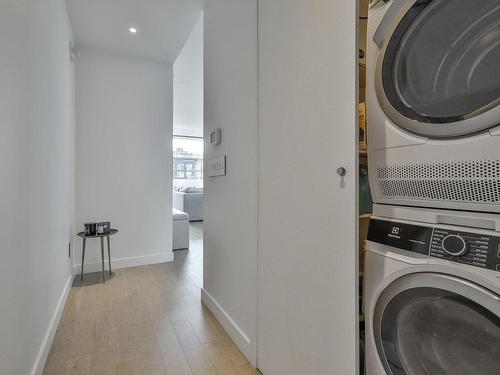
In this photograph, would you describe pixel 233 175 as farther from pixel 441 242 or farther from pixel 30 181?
pixel 441 242

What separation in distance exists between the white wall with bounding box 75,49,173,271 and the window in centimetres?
560

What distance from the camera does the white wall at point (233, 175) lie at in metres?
1.54

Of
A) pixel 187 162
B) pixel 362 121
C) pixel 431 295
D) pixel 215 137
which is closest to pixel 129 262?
pixel 215 137

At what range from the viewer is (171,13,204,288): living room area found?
340 cm

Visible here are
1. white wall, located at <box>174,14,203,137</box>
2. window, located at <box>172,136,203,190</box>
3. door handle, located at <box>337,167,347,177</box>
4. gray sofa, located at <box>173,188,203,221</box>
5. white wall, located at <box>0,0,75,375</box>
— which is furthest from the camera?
window, located at <box>172,136,203,190</box>

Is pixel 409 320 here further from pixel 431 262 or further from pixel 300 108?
pixel 300 108

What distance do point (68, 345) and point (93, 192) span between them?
6.03ft

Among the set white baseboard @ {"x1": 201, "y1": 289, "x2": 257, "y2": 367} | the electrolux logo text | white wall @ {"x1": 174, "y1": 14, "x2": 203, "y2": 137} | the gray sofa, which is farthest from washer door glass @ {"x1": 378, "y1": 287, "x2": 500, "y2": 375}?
the gray sofa

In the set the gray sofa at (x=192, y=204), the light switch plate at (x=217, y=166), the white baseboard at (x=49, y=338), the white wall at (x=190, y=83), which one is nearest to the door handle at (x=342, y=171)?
the light switch plate at (x=217, y=166)

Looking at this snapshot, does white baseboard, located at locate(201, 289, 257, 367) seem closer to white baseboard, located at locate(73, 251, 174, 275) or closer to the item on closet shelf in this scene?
the item on closet shelf

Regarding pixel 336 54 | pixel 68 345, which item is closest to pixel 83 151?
pixel 68 345

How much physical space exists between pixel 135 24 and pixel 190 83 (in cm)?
203

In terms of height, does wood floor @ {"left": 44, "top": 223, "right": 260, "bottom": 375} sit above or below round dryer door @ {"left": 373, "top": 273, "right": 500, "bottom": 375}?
below

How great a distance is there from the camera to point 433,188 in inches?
26.4
